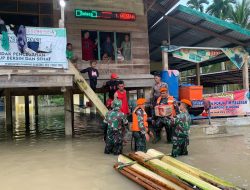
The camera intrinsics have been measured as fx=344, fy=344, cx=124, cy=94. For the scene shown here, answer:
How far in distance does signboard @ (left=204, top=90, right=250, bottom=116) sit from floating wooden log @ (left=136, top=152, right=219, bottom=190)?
7.80 metres

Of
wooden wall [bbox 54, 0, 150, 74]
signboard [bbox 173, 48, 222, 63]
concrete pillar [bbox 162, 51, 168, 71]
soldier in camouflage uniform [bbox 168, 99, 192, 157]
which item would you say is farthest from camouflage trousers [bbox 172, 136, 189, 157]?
signboard [bbox 173, 48, 222, 63]

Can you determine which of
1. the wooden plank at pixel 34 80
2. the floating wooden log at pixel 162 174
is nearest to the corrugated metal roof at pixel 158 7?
the wooden plank at pixel 34 80

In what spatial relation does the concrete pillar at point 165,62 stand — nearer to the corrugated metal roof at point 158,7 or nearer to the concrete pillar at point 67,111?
the corrugated metal roof at point 158,7

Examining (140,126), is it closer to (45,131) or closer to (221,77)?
(45,131)

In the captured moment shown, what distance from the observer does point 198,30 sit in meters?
14.9

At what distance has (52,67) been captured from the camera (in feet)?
32.1

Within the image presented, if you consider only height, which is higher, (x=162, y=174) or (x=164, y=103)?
(x=164, y=103)

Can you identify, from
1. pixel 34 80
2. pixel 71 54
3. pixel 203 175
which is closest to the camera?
A: pixel 203 175

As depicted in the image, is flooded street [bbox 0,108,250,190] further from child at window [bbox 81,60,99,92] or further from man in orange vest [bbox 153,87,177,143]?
child at window [bbox 81,60,99,92]

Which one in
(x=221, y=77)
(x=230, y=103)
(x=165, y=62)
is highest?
(x=165, y=62)

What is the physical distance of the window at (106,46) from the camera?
12711 mm

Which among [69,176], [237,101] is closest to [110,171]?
[69,176]

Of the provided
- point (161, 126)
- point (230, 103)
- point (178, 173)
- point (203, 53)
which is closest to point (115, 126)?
point (161, 126)

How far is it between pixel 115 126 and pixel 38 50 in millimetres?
3124
